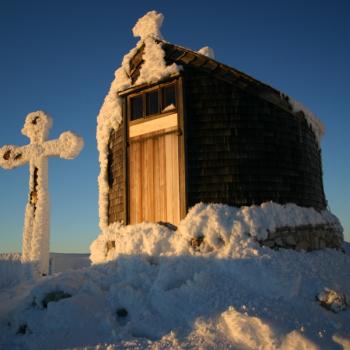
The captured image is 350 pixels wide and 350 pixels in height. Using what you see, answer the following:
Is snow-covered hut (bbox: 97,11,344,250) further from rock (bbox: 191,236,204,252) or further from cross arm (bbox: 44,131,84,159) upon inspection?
cross arm (bbox: 44,131,84,159)

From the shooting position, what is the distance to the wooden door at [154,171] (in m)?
10.6

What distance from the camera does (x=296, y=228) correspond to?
34.8 ft

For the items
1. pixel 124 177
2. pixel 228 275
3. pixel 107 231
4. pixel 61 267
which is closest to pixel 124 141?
pixel 124 177

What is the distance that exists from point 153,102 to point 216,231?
448cm

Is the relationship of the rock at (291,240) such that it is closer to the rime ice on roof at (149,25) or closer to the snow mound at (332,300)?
the snow mound at (332,300)

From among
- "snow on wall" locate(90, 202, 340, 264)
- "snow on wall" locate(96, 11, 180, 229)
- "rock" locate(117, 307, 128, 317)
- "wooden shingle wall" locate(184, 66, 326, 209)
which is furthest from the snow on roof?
"rock" locate(117, 307, 128, 317)

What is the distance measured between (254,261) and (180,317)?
7.56 ft

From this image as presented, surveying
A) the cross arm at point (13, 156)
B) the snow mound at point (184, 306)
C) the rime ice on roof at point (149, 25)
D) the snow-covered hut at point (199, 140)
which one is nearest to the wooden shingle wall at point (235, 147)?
the snow-covered hut at point (199, 140)

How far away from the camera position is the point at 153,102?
455 inches

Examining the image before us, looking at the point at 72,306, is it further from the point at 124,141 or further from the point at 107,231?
the point at 124,141

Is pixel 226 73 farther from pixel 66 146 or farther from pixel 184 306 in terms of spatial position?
pixel 184 306

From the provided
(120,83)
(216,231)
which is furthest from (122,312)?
(120,83)

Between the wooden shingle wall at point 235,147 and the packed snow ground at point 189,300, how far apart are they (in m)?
0.83

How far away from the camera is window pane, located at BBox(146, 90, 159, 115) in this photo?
451 inches
